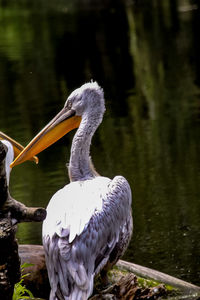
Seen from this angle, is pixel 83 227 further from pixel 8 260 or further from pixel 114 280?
pixel 8 260

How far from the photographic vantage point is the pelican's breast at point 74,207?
4.97 meters

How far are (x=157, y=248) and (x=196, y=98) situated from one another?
7.57m

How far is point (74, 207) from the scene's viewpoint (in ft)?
16.8

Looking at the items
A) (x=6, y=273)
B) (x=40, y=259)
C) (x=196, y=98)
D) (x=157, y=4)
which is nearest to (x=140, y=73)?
(x=196, y=98)

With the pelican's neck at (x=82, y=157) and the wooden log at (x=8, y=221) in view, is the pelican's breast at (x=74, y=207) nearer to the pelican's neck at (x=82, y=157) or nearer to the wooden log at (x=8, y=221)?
the pelican's neck at (x=82, y=157)

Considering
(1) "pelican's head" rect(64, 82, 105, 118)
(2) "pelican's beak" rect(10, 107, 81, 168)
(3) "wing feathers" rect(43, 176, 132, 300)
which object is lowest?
(3) "wing feathers" rect(43, 176, 132, 300)

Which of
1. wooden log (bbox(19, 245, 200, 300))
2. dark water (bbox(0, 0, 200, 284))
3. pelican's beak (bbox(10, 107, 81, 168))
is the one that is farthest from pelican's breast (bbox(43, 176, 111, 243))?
dark water (bbox(0, 0, 200, 284))

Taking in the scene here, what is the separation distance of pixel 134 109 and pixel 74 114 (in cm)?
806

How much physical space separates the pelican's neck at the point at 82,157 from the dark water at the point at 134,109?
4.61 feet

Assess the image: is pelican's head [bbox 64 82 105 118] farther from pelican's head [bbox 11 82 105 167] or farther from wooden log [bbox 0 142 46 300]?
wooden log [bbox 0 142 46 300]

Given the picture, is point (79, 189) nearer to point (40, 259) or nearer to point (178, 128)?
point (40, 259)

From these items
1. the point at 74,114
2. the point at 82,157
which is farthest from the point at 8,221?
the point at 74,114

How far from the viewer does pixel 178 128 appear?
39.5 ft

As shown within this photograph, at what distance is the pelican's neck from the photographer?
5.91m
